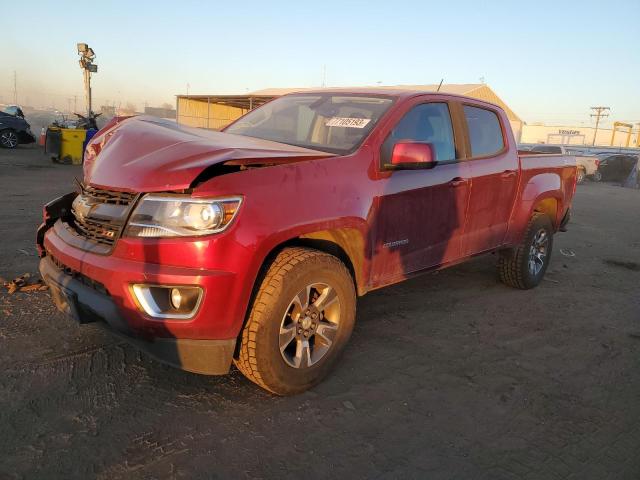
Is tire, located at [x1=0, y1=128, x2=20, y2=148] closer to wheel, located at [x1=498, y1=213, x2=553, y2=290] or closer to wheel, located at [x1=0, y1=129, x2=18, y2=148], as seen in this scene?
wheel, located at [x1=0, y1=129, x2=18, y2=148]

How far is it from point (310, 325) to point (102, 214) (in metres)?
1.30

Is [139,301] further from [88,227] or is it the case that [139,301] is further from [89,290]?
[88,227]

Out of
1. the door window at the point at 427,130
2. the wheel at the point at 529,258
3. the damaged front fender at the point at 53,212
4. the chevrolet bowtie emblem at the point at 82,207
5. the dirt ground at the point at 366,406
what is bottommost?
the dirt ground at the point at 366,406

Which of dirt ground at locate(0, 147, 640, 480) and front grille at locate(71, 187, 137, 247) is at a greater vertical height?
front grille at locate(71, 187, 137, 247)

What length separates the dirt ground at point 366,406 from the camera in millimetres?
2217

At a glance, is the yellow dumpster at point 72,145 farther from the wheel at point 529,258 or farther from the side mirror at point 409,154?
the side mirror at point 409,154

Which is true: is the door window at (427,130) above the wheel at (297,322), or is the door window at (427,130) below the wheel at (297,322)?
above

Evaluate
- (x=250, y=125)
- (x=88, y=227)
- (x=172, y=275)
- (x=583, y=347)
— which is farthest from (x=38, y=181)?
(x=583, y=347)

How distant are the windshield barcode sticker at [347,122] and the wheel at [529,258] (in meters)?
2.45

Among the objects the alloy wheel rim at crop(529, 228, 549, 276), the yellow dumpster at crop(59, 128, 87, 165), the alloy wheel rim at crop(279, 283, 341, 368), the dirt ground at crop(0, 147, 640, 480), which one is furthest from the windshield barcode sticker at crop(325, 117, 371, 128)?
the yellow dumpster at crop(59, 128, 87, 165)

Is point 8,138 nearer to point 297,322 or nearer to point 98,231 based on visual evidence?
point 98,231

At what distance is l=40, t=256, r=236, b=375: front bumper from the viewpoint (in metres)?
2.35

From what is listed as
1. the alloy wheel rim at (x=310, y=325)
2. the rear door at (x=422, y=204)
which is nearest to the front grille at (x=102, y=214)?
→ the alloy wheel rim at (x=310, y=325)

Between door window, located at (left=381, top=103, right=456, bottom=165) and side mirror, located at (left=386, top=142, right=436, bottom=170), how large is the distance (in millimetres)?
66
